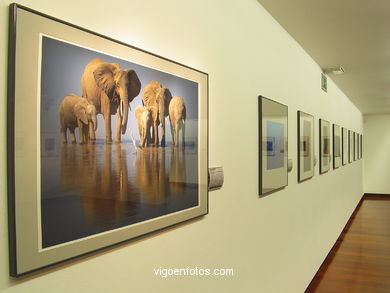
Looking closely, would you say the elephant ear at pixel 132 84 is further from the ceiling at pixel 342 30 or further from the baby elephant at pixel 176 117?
the ceiling at pixel 342 30

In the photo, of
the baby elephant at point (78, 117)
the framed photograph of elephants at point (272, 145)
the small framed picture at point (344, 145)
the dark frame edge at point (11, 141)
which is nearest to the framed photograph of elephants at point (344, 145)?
the small framed picture at point (344, 145)

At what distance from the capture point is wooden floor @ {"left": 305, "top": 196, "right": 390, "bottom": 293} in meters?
3.80

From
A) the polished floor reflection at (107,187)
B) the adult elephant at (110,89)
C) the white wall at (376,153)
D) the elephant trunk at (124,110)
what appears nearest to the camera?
the polished floor reflection at (107,187)

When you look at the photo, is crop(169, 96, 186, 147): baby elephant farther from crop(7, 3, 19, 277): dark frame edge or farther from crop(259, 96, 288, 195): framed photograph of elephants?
crop(259, 96, 288, 195): framed photograph of elephants

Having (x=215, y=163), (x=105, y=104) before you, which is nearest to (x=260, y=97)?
(x=215, y=163)

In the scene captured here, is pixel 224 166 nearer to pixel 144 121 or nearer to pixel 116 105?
pixel 144 121

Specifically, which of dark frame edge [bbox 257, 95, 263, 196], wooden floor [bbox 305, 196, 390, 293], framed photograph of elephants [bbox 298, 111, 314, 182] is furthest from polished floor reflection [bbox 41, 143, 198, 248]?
wooden floor [bbox 305, 196, 390, 293]

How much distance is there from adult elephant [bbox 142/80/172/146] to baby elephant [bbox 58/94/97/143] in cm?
27

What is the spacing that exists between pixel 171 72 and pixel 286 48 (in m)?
1.97

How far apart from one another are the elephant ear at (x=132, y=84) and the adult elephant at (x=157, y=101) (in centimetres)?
4

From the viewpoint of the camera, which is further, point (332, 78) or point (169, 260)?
point (332, 78)

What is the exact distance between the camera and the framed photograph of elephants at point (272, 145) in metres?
2.39

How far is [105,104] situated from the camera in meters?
1.07

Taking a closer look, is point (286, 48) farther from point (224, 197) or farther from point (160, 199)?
point (160, 199)
